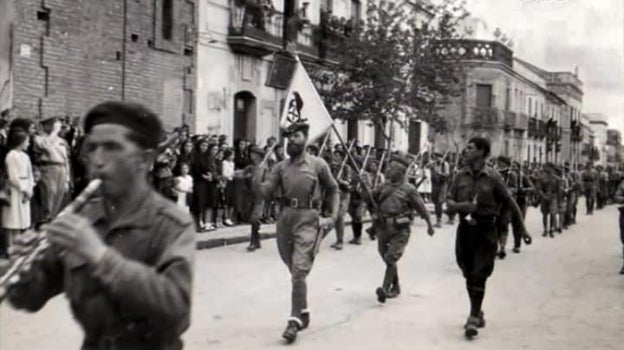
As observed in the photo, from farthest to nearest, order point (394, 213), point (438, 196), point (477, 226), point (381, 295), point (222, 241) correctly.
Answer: point (438, 196) → point (222, 241) → point (394, 213) → point (381, 295) → point (477, 226)

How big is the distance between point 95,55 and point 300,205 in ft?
33.6

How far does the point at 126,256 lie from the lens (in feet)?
9.77

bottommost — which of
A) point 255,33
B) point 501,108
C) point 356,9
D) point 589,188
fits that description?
point 589,188

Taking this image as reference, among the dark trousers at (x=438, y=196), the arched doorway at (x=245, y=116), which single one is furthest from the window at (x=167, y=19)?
the dark trousers at (x=438, y=196)

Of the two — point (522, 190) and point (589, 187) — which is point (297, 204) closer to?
point (522, 190)

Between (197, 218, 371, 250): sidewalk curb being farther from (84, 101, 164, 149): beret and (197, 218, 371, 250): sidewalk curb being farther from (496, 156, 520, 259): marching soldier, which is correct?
(84, 101, 164, 149): beret

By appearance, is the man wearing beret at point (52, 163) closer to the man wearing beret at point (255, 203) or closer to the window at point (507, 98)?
the man wearing beret at point (255, 203)

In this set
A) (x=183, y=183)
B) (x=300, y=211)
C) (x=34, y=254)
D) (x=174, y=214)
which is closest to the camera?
(x=34, y=254)

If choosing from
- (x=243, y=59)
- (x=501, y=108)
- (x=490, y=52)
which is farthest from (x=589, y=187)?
(x=501, y=108)

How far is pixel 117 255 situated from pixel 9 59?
13.7 meters

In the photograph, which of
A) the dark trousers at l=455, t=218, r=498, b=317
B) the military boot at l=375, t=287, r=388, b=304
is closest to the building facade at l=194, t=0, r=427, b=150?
the military boot at l=375, t=287, r=388, b=304

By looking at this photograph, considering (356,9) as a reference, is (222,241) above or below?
below

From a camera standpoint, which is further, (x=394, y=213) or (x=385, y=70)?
(x=385, y=70)

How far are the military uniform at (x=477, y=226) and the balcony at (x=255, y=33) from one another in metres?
14.8
